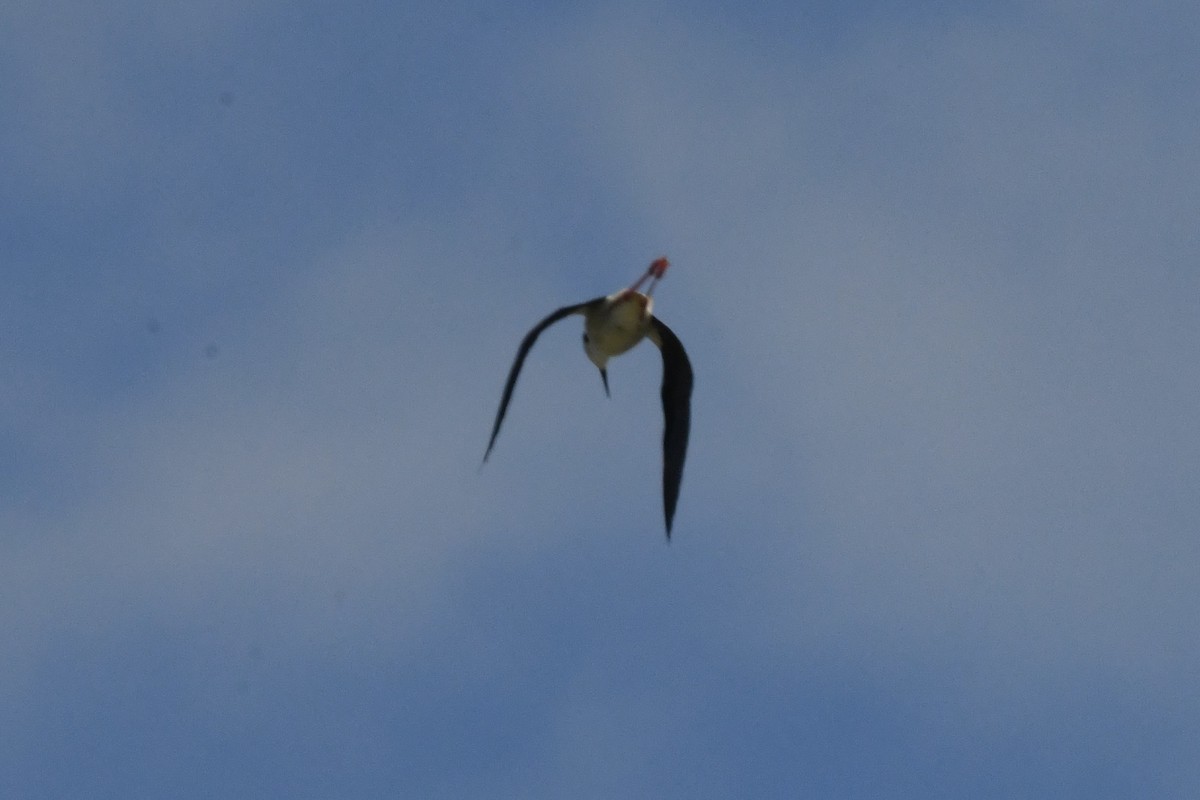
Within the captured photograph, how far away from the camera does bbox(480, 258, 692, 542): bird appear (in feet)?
84.2

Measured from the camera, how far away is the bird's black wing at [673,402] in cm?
2745

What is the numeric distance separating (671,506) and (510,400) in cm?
374

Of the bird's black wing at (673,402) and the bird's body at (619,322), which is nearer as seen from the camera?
the bird's body at (619,322)

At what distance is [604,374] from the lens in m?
27.8

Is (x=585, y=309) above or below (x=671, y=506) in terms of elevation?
above

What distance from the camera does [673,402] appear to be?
27953mm

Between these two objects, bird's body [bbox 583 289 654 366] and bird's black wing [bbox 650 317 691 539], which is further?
bird's black wing [bbox 650 317 691 539]

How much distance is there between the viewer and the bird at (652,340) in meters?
25.7

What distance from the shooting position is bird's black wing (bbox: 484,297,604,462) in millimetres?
23742

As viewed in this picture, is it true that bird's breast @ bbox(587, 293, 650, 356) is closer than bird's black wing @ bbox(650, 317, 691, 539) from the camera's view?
Yes

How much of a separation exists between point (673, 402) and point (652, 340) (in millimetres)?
912

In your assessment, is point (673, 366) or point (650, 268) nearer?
point (650, 268)

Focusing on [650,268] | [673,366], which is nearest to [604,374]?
[673,366]

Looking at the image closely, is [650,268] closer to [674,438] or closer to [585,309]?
[585,309]
